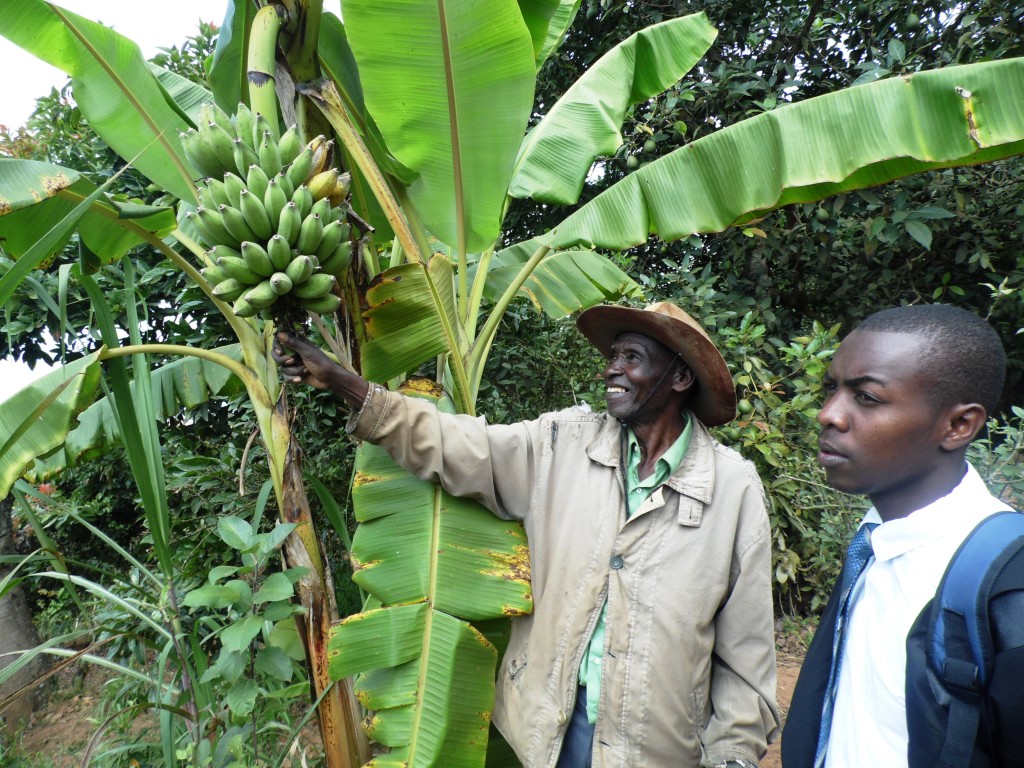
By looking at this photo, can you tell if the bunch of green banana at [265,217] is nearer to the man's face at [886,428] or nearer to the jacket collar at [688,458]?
the jacket collar at [688,458]

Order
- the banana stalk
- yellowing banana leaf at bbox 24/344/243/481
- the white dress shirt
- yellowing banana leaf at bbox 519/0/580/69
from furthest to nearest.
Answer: yellowing banana leaf at bbox 24/344/243/481 → yellowing banana leaf at bbox 519/0/580/69 → the banana stalk → the white dress shirt

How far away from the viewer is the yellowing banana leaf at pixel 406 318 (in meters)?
1.79

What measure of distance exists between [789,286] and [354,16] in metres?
4.33

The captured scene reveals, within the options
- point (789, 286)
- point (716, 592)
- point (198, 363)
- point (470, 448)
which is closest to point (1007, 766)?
point (716, 592)

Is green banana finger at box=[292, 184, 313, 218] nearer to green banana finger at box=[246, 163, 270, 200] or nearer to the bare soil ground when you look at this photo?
green banana finger at box=[246, 163, 270, 200]

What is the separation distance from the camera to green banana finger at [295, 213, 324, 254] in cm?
134

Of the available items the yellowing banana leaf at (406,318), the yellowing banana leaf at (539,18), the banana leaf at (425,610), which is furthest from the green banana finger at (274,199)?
the yellowing banana leaf at (539,18)

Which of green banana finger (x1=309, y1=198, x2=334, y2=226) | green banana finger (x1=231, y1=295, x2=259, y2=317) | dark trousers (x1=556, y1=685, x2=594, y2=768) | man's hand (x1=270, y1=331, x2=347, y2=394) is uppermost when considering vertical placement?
green banana finger (x1=309, y1=198, x2=334, y2=226)

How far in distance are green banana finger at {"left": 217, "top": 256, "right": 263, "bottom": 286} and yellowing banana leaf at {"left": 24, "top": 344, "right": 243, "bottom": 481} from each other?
136 centimetres

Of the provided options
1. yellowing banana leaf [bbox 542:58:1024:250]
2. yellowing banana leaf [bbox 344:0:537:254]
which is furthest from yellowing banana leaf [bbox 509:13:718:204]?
yellowing banana leaf [bbox 344:0:537:254]

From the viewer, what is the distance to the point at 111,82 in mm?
2080

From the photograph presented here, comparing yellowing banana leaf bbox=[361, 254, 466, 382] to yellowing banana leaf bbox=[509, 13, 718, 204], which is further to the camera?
yellowing banana leaf bbox=[509, 13, 718, 204]

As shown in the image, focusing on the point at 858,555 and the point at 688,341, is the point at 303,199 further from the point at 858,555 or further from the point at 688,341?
the point at 858,555

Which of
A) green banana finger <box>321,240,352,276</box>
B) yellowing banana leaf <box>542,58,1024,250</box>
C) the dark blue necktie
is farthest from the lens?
yellowing banana leaf <box>542,58,1024,250</box>
